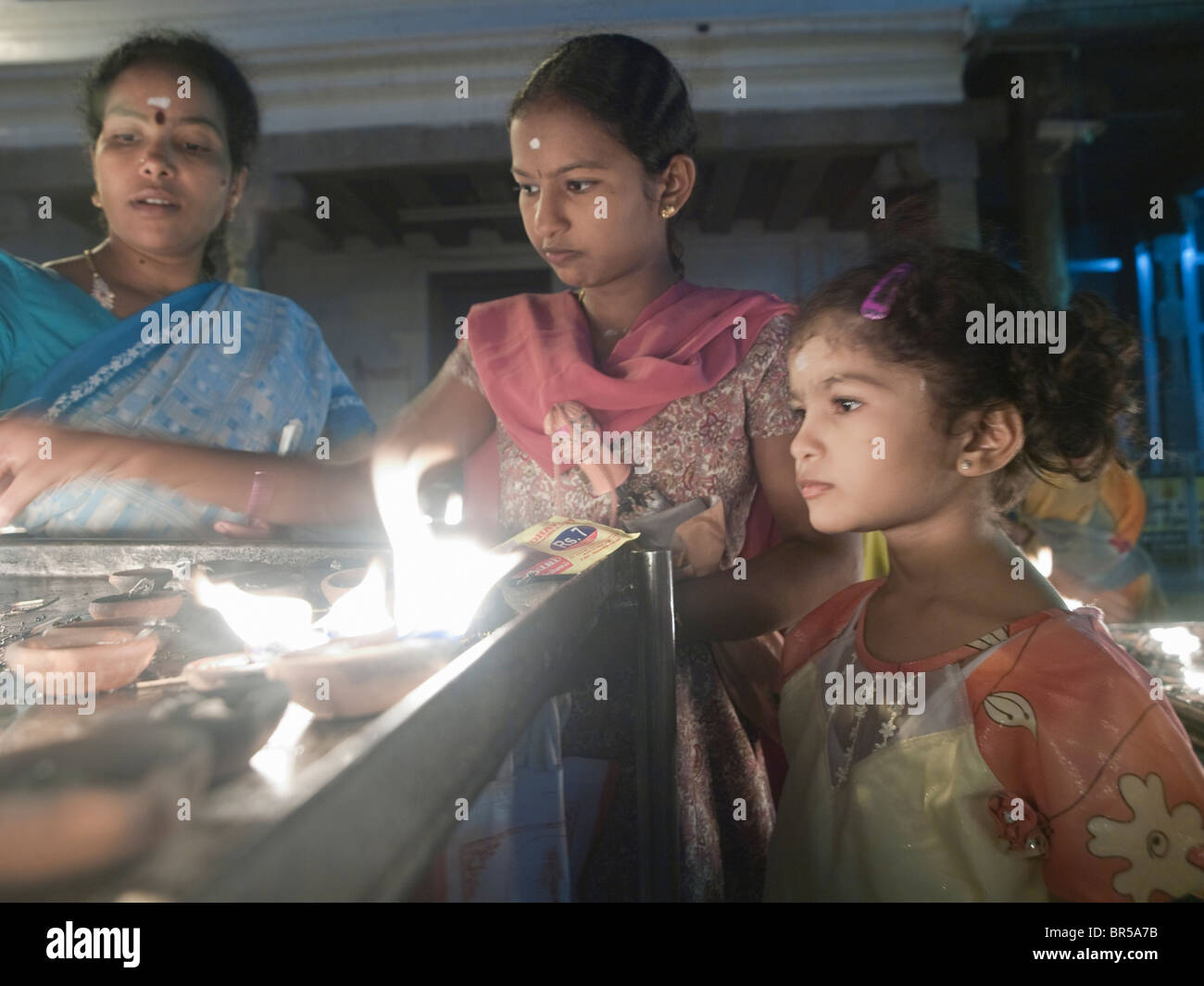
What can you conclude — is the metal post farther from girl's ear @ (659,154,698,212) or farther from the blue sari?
the blue sari

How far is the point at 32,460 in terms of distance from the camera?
3.13 feet

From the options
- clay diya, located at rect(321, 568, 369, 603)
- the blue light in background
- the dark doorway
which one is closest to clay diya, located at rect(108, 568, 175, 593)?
clay diya, located at rect(321, 568, 369, 603)

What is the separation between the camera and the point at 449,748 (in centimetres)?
32

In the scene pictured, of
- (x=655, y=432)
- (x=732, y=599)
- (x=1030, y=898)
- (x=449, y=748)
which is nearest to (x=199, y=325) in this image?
(x=655, y=432)

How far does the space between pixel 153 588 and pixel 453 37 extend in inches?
69.7

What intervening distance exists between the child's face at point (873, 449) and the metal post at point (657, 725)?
0.26 metres

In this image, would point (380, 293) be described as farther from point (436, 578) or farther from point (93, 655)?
point (93, 655)

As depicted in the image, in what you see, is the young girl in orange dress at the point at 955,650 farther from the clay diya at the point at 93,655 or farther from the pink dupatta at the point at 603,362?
the clay diya at the point at 93,655

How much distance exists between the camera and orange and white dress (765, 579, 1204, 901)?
2.38 feet

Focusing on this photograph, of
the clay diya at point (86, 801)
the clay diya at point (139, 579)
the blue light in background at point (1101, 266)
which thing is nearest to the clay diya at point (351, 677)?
the clay diya at point (86, 801)

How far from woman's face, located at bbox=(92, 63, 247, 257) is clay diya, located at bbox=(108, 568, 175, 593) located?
2.49ft

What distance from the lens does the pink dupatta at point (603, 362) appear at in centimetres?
116

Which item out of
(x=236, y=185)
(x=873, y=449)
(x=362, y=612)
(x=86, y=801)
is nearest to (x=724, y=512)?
(x=873, y=449)

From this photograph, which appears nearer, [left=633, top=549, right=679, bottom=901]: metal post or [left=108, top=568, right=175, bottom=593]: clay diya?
[left=633, top=549, right=679, bottom=901]: metal post
